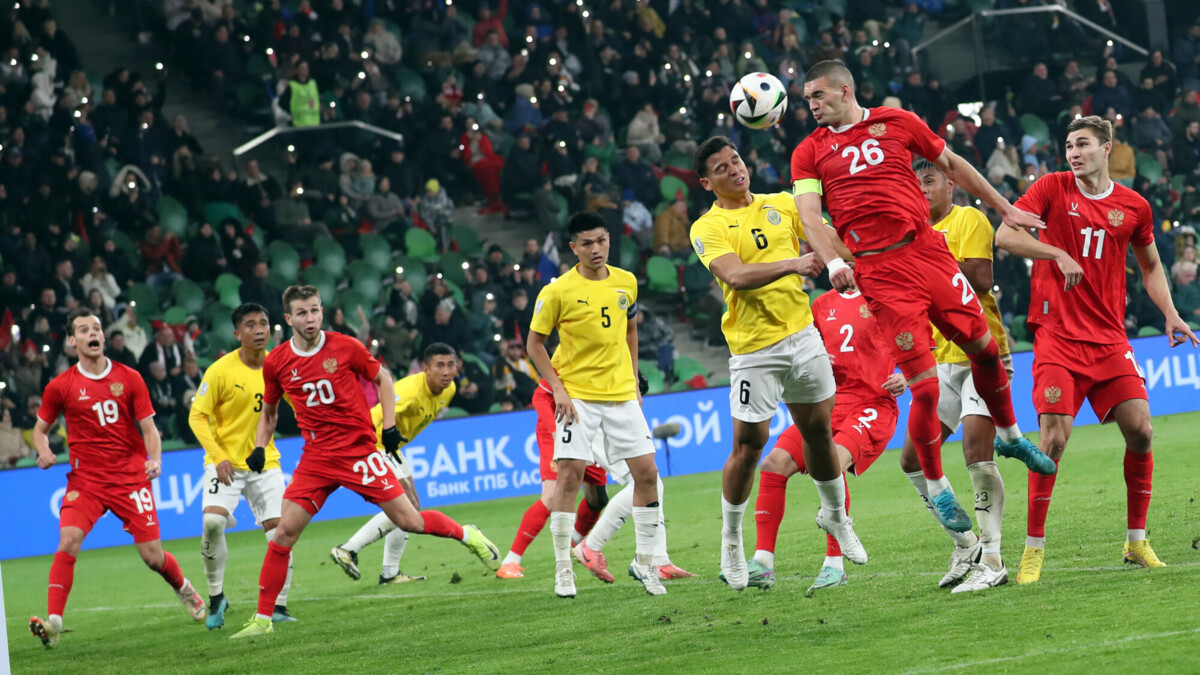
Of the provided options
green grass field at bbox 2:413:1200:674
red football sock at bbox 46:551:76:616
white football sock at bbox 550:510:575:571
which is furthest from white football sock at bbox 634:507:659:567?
red football sock at bbox 46:551:76:616

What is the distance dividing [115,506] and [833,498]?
5.22m

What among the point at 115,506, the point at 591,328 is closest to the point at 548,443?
the point at 591,328

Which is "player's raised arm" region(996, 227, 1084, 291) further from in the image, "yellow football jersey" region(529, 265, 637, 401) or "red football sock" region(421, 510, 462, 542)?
"red football sock" region(421, 510, 462, 542)

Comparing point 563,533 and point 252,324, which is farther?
point 252,324

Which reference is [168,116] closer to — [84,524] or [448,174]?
[448,174]

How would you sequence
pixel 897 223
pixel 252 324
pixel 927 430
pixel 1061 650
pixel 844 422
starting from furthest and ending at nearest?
pixel 252 324
pixel 844 422
pixel 927 430
pixel 897 223
pixel 1061 650

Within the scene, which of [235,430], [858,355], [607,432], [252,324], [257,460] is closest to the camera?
[858,355]

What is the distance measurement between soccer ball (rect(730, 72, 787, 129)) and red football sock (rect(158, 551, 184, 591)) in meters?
5.13

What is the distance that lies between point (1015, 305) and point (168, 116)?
535 inches

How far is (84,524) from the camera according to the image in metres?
9.71

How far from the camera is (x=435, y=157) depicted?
21688 mm

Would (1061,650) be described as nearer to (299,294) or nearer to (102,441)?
(299,294)

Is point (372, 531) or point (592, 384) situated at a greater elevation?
point (592, 384)

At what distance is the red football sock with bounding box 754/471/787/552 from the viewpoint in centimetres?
787
